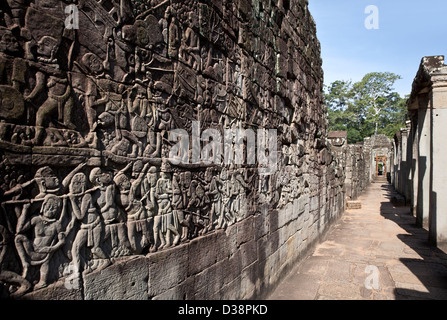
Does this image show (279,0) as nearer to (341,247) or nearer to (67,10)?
(67,10)

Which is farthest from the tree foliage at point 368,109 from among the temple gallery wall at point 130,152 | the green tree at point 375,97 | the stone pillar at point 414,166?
the temple gallery wall at point 130,152

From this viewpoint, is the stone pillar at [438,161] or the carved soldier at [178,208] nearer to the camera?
the carved soldier at [178,208]

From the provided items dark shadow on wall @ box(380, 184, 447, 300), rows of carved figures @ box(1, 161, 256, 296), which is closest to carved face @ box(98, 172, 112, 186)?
rows of carved figures @ box(1, 161, 256, 296)

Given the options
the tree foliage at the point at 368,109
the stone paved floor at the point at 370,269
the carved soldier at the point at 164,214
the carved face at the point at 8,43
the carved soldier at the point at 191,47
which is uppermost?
the tree foliage at the point at 368,109

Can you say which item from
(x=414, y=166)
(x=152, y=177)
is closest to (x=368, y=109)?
(x=414, y=166)

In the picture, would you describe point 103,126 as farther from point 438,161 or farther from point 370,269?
point 438,161

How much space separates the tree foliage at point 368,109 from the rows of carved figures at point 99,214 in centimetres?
4250

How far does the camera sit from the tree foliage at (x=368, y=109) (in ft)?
134

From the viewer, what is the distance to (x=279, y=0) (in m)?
4.71

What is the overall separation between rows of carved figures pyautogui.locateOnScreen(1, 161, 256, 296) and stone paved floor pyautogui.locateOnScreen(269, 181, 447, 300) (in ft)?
7.83

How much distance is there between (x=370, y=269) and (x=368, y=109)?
42215 millimetres

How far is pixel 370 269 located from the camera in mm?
5172

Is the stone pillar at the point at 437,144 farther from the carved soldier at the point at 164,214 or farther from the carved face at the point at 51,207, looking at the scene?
→ the carved face at the point at 51,207
